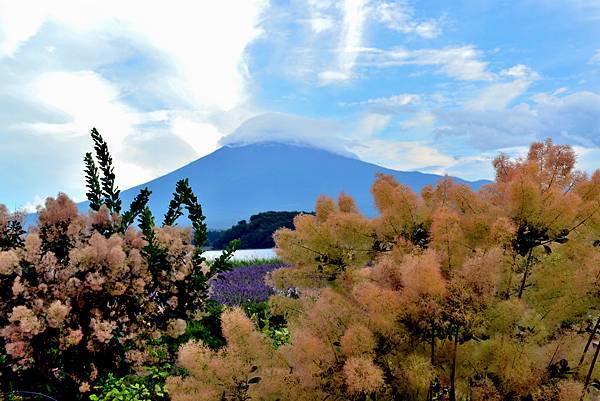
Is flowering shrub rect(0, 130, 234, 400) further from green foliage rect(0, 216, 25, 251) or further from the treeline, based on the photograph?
the treeline

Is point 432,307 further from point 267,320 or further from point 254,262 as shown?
point 254,262

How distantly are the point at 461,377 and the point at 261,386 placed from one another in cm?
77

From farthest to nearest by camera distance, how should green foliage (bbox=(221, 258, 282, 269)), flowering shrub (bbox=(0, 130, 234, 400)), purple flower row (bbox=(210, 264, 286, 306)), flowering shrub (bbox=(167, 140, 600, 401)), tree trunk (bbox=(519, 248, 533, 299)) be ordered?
green foliage (bbox=(221, 258, 282, 269))
purple flower row (bbox=(210, 264, 286, 306))
flowering shrub (bbox=(0, 130, 234, 400))
tree trunk (bbox=(519, 248, 533, 299))
flowering shrub (bbox=(167, 140, 600, 401))

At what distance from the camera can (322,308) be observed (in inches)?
78.7

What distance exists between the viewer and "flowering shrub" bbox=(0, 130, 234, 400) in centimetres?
386

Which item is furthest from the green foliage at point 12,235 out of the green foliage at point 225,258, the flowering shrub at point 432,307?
the flowering shrub at point 432,307

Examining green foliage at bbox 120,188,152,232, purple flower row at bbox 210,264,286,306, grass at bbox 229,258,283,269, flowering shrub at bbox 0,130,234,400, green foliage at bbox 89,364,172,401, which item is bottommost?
green foliage at bbox 89,364,172,401

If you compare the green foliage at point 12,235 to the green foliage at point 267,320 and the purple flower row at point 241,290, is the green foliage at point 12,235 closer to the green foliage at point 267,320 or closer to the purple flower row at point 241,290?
the green foliage at point 267,320

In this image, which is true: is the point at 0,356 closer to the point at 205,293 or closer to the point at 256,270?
the point at 205,293

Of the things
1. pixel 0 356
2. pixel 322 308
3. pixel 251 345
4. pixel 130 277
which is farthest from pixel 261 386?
pixel 0 356

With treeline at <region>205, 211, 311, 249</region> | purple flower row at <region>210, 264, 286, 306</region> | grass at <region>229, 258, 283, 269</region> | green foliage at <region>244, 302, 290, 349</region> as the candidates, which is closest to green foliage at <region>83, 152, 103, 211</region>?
green foliage at <region>244, 302, 290, 349</region>

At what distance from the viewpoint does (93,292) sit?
389cm

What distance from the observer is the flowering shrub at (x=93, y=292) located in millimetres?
3857

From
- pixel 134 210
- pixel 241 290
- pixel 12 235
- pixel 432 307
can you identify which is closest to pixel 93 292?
pixel 134 210
